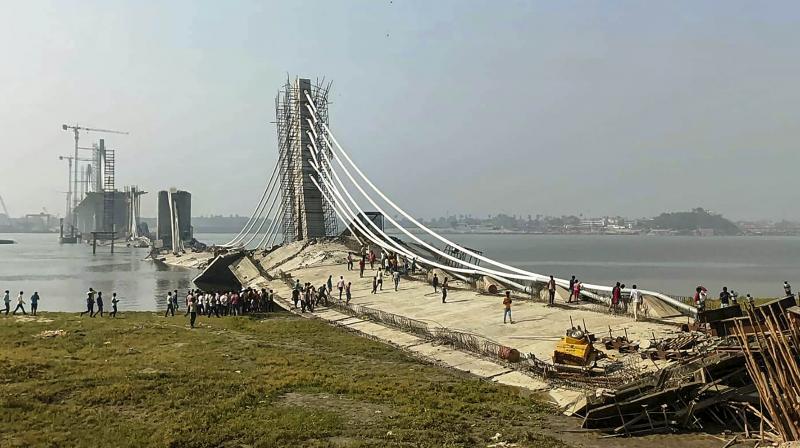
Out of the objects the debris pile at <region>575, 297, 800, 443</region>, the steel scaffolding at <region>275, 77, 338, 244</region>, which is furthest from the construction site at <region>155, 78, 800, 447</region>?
the steel scaffolding at <region>275, 77, 338, 244</region>

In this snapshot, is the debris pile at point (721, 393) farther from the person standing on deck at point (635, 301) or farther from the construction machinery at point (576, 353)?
the person standing on deck at point (635, 301)

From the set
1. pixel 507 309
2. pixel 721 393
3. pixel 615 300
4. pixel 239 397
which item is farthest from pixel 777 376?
pixel 507 309

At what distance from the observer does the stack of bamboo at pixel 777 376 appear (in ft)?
29.4

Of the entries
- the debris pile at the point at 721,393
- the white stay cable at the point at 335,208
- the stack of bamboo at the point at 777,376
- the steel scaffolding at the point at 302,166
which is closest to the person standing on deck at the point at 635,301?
the debris pile at the point at 721,393

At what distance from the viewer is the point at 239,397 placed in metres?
12.4

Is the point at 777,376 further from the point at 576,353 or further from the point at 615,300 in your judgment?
the point at 615,300

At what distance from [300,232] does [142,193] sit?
137m

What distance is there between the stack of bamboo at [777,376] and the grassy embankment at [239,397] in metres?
3.41

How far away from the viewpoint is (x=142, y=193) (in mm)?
178750

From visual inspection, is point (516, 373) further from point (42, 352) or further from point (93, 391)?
point (42, 352)

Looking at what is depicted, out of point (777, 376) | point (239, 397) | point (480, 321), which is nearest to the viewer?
point (777, 376)

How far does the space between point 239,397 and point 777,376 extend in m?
9.90

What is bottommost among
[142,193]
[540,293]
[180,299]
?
[180,299]

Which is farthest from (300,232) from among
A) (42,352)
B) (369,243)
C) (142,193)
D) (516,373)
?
(142,193)
